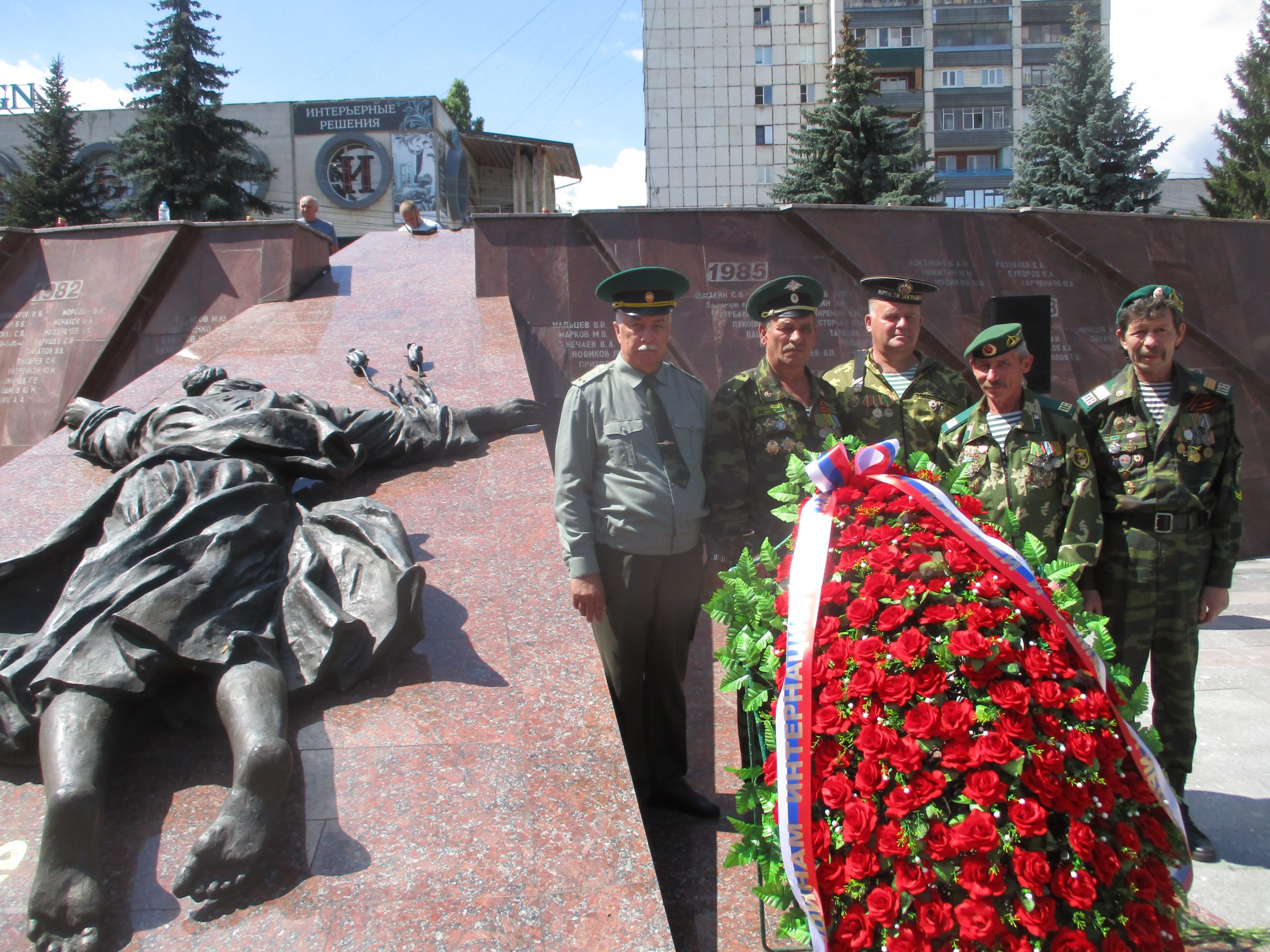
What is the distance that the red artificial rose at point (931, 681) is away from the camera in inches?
66.9

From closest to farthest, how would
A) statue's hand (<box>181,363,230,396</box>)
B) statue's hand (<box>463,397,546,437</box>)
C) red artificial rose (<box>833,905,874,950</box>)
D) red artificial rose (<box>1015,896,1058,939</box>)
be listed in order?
red artificial rose (<box>1015,896,1058,939</box>) → red artificial rose (<box>833,905,874,950</box>) → statue's hand (<box>181,363,230,396</box>) → statue's hand (<box>463,397,546,437</box>)

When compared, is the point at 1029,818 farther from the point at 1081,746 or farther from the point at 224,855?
Answer: the point at 224,855

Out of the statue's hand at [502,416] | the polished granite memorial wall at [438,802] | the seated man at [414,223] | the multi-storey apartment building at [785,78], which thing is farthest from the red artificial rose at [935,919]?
the multi-storey apartment building at [785,78]

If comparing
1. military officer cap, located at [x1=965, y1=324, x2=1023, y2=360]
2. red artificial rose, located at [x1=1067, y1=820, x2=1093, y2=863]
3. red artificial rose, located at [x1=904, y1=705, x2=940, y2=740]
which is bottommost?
red artificial rose, located at [x1=1067, y1=820, x2=1093, y2=863]

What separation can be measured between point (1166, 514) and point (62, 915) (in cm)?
318

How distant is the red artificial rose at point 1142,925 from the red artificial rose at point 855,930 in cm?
44

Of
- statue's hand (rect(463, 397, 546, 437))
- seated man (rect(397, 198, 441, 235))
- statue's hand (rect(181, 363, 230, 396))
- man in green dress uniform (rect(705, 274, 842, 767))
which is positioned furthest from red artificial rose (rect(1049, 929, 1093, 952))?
seated man (rect(397, 198, 441, 235))

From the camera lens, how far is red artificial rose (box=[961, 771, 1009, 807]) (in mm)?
1585

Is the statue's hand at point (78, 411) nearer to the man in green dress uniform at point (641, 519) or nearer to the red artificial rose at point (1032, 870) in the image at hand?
the man in green dress uniform at point (641, 519)

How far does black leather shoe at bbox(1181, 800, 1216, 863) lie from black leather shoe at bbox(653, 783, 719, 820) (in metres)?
1.46

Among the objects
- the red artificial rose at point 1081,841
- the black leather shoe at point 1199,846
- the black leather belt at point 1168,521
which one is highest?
the black leather belt at point 1168,521

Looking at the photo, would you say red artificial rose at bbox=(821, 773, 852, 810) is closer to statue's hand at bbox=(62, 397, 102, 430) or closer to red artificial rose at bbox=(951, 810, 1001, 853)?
red artificial rose at bbox=(951, 810, 1001, 853)

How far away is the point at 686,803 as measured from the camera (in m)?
2.89

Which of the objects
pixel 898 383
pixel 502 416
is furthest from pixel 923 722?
pixel 502 416
